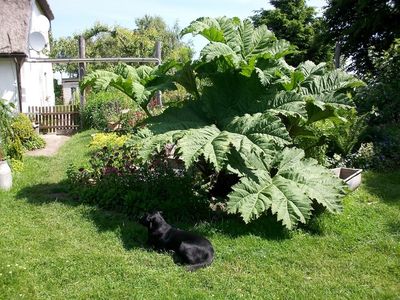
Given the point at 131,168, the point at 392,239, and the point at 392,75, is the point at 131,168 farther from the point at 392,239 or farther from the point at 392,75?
the point at 392,75

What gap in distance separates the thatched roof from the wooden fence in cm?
272

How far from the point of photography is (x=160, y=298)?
12.3ft

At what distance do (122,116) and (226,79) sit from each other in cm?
737

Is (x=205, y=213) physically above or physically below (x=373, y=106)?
→ below

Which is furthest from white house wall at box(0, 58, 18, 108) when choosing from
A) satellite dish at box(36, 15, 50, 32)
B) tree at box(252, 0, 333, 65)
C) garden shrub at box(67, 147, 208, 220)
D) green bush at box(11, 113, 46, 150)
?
tree at box(252, 0, 333, 65)

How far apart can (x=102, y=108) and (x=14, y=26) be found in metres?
3.74

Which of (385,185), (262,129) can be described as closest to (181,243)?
(262,129)

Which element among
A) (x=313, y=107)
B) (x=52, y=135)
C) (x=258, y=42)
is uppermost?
(x=258, y=42)

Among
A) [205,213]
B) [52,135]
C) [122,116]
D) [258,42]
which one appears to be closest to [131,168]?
[205,213]

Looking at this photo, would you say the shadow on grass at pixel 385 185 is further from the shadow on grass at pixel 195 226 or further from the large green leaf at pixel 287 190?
the shadow on grass at pixel 195 226

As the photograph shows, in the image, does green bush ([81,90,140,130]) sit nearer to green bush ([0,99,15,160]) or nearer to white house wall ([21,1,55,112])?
white house wall ([21,1,55,112])

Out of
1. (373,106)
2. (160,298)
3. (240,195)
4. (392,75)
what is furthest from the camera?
(392,75)

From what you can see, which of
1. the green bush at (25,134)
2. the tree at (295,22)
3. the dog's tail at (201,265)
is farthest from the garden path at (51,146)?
the tree at (295,22)

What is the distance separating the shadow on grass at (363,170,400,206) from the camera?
6684mm
